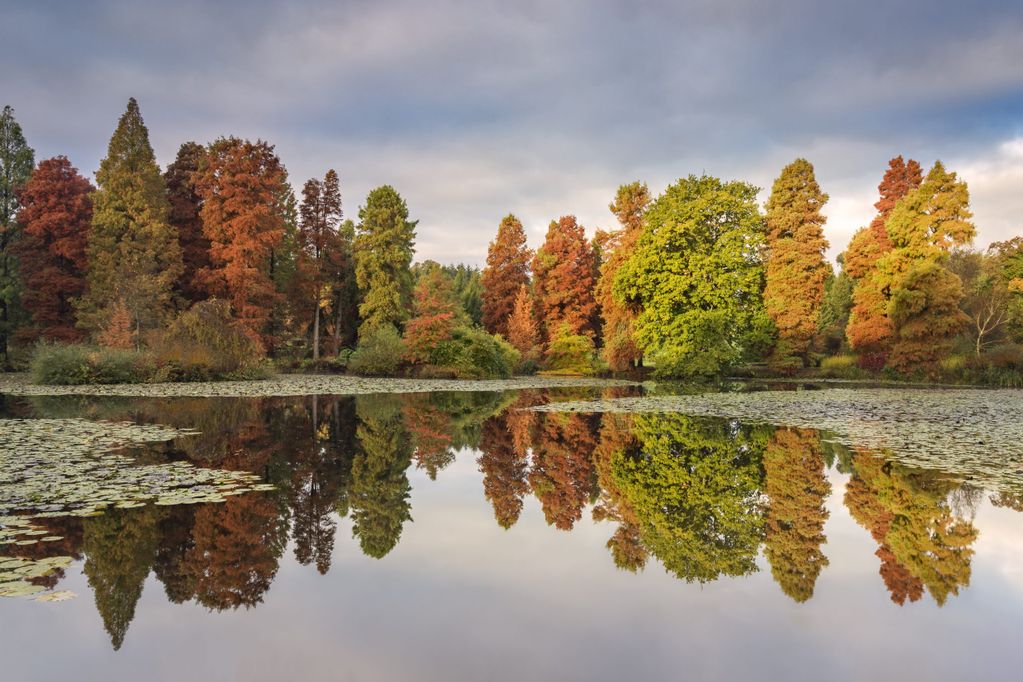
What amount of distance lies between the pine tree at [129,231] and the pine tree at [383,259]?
34.4 ft

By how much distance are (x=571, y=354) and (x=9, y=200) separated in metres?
32.3

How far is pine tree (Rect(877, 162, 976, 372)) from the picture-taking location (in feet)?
90.6

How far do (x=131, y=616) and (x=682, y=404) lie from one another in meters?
15.8

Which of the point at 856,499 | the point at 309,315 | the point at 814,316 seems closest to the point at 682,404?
the point at 856,499

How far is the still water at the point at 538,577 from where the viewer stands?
3.53 m

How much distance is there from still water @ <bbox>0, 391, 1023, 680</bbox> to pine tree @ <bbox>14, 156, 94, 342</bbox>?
27.3 meters

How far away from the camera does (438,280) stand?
31.5 m

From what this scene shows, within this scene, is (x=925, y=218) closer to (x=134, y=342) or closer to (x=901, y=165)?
(x=901, y=165)

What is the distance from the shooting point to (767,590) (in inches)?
179


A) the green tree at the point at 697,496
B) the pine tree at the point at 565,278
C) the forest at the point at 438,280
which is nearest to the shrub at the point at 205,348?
the forest at the point at 438,280

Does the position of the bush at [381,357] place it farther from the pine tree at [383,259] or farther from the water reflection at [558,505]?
the water reflection at [558,505]

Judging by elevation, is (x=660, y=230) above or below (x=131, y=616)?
above

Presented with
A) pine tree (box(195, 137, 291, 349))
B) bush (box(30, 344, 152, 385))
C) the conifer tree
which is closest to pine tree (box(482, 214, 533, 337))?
the conifer tree

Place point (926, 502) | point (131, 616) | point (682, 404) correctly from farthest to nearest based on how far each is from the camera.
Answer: point (682, 404), point (926, 502), point (131, 616)
